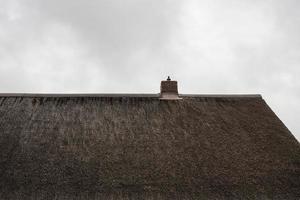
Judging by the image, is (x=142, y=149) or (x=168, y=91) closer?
(x=142, y=149)

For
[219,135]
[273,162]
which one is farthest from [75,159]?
[273,162]

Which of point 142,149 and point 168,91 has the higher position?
point 168,91

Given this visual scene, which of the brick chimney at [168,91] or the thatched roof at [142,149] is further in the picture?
the brick chimney at [168,91]

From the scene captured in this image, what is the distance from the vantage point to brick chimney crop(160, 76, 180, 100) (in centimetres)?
2098

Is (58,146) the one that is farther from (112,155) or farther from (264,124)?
(264,124)

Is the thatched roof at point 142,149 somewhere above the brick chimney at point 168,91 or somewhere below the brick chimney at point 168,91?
below

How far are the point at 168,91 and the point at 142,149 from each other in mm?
4799

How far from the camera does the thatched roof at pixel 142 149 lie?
50.3 feet

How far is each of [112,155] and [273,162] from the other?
5363 millimetres

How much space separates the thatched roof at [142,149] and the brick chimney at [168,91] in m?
0.32

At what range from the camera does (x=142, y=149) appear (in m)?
17.0

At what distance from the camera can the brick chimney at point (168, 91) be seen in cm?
2098

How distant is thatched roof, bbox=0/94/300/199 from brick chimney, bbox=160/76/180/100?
32cm

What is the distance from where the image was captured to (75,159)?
1630 centimetres
